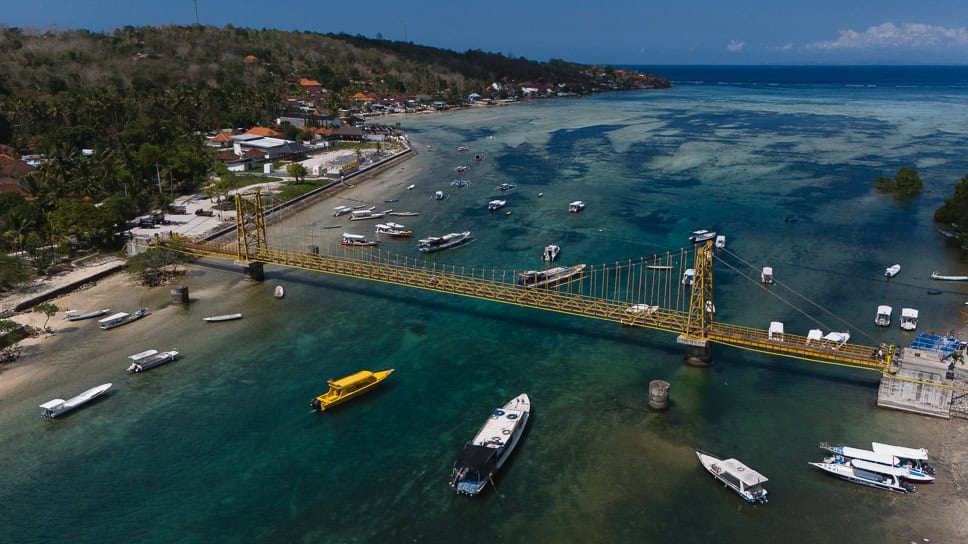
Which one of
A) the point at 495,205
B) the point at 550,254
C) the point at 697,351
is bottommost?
the point at 697,351

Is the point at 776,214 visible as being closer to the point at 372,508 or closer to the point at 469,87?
the point at 372,508

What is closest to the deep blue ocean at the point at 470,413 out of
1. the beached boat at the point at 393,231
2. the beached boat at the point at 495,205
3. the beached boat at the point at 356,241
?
the beached boat at the point at 393,231

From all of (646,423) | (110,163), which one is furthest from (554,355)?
(110,163)

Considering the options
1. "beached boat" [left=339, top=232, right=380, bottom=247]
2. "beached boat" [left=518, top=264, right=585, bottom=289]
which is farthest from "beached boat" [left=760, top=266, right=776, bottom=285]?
"beached boat" [left=339, top=232, right=380, bottom=247]

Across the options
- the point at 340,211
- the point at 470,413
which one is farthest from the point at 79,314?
the point at 340,211

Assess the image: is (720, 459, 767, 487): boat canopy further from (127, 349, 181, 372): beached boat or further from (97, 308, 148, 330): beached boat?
(97, 308, 148, 330): beached boat

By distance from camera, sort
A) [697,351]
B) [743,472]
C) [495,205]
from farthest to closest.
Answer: [495,205] < [697,351] < [743,472]

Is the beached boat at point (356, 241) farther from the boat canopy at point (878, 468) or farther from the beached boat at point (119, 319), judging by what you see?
the boat canopy at point (878, 468)

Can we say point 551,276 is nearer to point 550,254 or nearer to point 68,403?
point 550,254
